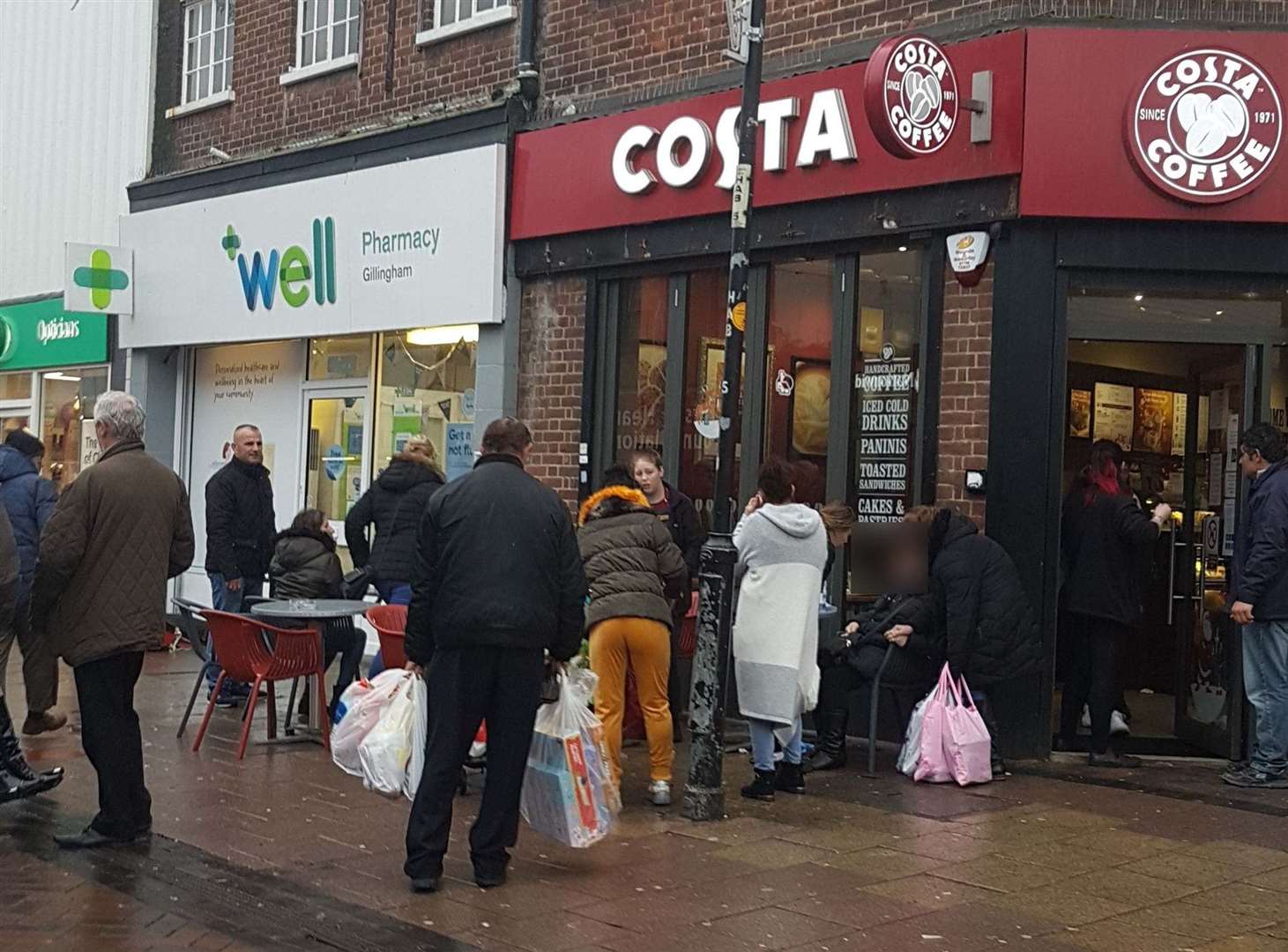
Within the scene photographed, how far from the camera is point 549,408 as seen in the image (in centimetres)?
1227

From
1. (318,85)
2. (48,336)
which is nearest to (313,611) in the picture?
(318,85)

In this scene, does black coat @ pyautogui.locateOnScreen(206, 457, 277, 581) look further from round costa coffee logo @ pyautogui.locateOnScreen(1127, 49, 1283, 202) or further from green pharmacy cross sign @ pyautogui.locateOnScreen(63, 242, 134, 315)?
round costa coffee logo @ pyautogui.locateOnScreen(1127, 49, 1283, 202)

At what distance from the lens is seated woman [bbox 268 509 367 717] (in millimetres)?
10117

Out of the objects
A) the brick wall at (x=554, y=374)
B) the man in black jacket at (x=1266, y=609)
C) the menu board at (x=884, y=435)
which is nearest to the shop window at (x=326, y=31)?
the brick wall at (x=554, y=374)

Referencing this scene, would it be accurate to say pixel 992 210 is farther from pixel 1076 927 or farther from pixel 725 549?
pixel 1076 927

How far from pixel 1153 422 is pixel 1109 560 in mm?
1622

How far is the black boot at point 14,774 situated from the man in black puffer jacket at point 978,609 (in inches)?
175

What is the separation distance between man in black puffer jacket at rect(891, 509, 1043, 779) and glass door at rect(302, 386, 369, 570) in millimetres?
6678

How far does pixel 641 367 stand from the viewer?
11781 mm

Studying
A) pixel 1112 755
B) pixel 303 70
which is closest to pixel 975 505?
pixel 1112 755

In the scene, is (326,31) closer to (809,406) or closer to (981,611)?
(809,406)

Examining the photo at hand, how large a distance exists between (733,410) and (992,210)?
8.25 ft

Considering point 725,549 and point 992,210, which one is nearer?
point 725,549

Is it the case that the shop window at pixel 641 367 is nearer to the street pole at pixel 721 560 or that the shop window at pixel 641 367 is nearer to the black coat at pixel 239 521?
the black coat at pixel 239 521
